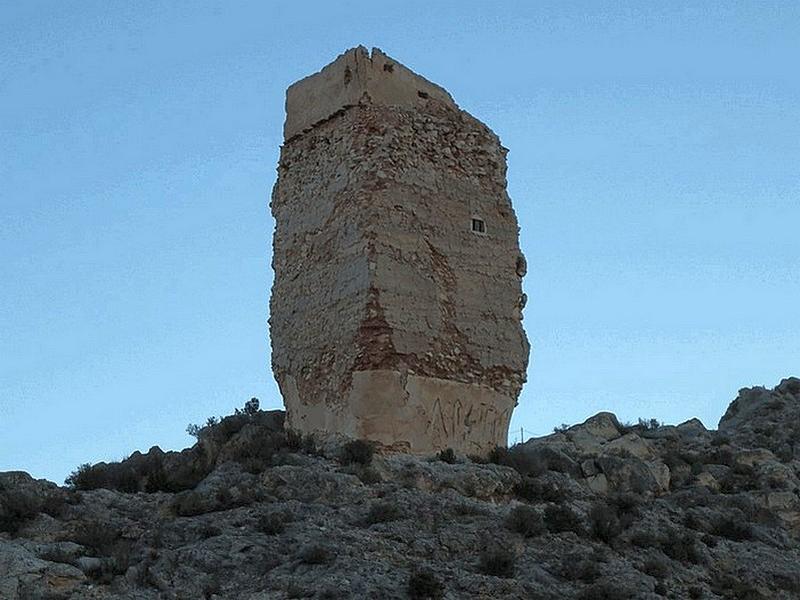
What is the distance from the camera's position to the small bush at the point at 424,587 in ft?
38.6

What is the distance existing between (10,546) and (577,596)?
206 inches

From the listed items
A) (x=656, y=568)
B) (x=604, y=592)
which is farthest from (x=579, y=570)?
(x=656, y=568)

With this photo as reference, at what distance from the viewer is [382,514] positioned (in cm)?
1352

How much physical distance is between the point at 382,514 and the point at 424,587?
1794 millimetres

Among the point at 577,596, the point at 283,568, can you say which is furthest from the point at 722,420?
the point at 283,568

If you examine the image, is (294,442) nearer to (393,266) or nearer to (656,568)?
(393,266)

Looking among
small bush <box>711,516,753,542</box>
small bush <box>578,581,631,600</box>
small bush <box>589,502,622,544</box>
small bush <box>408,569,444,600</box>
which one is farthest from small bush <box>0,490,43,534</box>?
small bush <box>711,516,753,542</box>

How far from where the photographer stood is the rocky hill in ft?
39.1

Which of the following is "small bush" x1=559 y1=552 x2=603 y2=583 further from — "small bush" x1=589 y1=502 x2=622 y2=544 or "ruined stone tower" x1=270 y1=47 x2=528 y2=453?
"ruined stone tower" x1=270 y1=47 x2=528 y2=453

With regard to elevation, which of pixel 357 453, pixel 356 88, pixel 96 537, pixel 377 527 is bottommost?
pixel 96 537

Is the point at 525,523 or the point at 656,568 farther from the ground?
the point at 525,523

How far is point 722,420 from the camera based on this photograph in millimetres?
23984

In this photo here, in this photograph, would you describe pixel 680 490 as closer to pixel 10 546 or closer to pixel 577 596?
pixel 577 596

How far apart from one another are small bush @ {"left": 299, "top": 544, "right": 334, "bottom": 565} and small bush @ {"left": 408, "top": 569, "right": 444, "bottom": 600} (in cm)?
80
